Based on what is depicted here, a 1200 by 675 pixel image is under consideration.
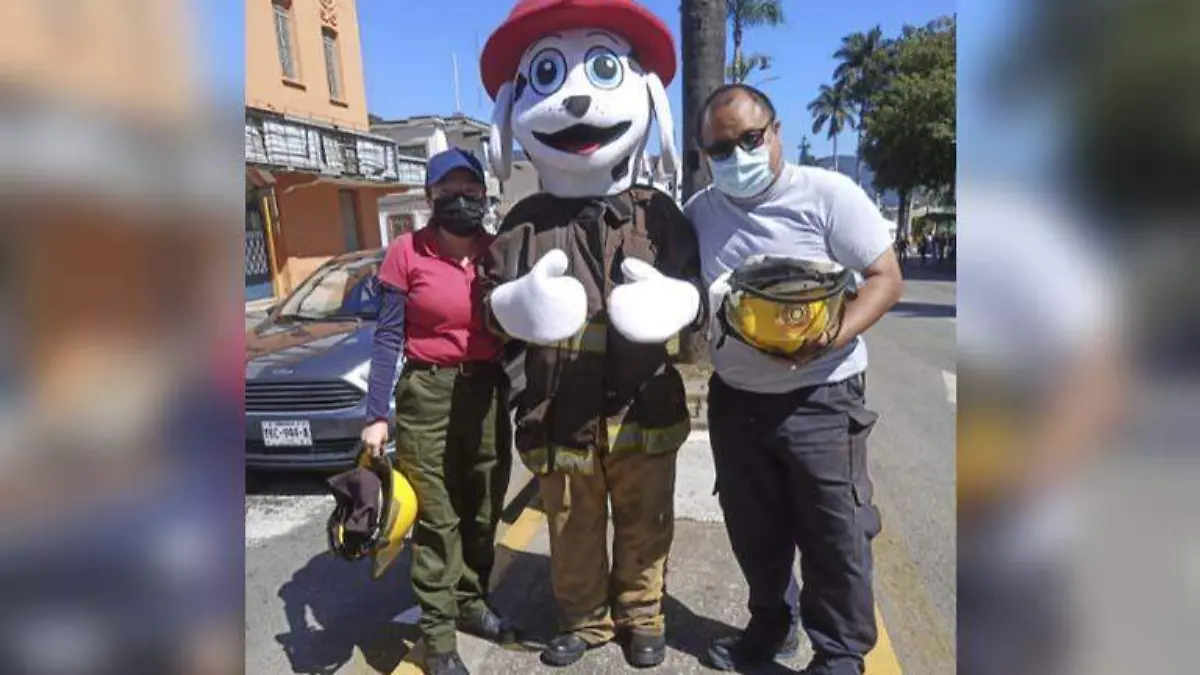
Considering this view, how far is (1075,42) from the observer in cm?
61

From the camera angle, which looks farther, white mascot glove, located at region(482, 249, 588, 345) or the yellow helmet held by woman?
the yellow helmet held by woman

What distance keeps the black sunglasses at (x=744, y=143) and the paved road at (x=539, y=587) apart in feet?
5.84

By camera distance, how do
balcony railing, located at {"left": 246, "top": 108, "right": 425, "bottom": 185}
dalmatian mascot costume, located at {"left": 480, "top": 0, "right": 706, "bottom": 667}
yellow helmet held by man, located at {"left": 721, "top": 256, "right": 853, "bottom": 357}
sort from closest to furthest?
1. yellow helmet held by man, located at {"left": 721, "top": 256, "right": 853, "bottom": 357}
2. dalmatian mascot costume, located at {"left": 480, "top": 0, "right": 706, "bottom": 667}
3. balcony railing, located at {"left": 246, "top": 108, "right": 425, "bottom": 185}

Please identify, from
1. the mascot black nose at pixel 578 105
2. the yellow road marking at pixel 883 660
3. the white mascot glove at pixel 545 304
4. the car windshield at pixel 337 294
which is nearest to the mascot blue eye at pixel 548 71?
the mascot black nose at pixel 578 105

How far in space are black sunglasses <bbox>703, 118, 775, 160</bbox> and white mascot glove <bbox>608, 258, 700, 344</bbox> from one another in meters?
0.42

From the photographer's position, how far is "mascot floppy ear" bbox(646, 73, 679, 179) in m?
2.75

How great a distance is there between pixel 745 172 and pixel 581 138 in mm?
599

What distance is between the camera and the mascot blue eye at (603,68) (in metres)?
2.56

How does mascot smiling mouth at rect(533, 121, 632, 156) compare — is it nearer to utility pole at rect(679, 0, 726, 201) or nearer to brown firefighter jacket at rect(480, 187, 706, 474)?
brown firefighter jacket at rect(480, 187, 706, 474)

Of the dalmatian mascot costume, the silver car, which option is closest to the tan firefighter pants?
the dalmatian mascot costume

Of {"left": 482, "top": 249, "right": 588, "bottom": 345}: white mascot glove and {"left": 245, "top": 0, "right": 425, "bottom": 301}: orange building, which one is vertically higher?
{"left": 245, "top": 0, "right": 425, "bottom": 301}: orange building

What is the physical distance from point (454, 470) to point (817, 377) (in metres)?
1.35

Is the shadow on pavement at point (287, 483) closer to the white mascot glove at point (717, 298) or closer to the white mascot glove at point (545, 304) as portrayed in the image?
the white mascot glove at point (545, 304)

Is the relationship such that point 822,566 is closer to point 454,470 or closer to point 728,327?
point 728,327
